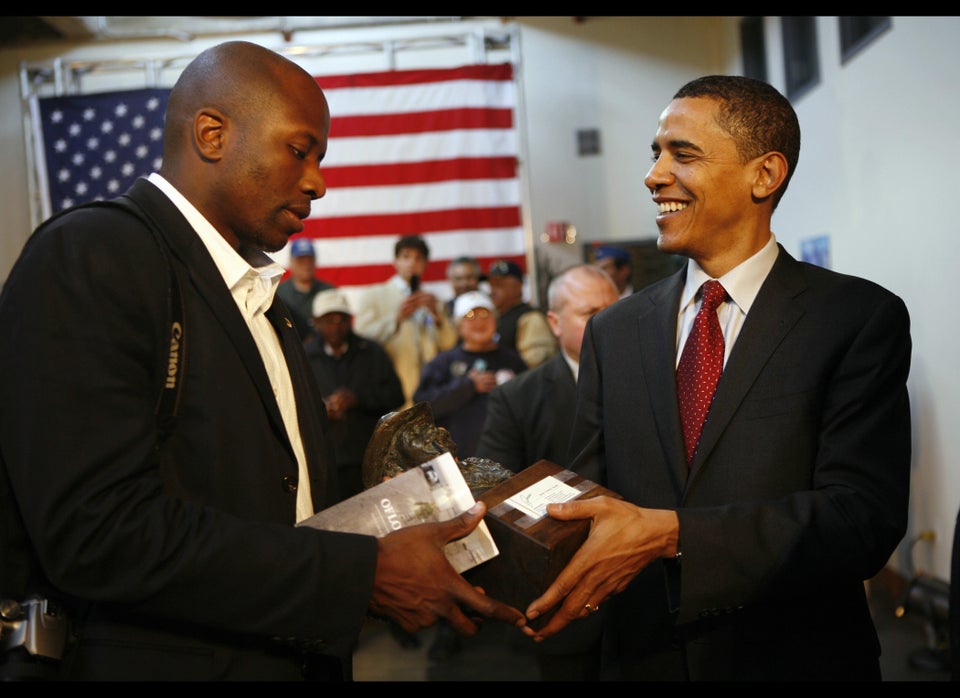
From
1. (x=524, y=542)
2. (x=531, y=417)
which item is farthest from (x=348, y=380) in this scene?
(x=524, y=542)

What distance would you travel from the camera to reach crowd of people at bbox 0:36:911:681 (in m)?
1.33

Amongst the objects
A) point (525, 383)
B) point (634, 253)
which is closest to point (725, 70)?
point (634, 253)

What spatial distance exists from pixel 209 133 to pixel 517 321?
4.41 meters

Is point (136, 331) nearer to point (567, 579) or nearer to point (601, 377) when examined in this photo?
point (567, 579)

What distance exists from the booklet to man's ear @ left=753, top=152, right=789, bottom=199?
100cm

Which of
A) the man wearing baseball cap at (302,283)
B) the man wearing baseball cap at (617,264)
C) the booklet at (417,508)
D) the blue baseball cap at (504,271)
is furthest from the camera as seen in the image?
the man wearing baseball cap at (302,283)

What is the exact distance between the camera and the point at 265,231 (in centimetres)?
170

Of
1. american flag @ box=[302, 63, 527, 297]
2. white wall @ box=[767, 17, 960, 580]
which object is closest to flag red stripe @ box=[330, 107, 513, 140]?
american flag @ box=[302, 63, 527, 297]

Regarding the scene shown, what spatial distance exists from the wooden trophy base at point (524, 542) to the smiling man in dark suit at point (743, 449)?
0.03 metres

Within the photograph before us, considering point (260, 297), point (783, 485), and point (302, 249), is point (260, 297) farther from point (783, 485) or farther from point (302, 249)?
point (302, 249)

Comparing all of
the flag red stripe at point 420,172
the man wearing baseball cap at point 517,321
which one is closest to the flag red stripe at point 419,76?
the flag red stripe at point 420,172

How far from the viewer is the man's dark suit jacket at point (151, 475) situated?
4.29 feet

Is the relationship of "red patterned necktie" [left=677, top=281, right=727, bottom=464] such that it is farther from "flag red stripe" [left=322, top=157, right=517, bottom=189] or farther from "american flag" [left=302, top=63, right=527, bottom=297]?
"flag red stripe" [left=322, top=157, right=517, bottom=189]

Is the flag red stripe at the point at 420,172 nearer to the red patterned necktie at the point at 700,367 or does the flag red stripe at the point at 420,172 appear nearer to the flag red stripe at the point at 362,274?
the flag red stripe at the point at 362,274
